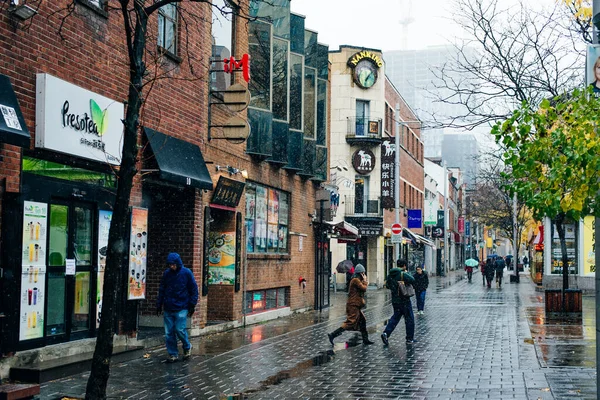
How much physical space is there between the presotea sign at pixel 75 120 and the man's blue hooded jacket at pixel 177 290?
2.01 m

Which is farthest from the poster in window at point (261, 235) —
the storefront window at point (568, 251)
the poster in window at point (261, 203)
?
the storefront window at point (568, 251)

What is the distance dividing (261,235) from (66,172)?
29.3 ft

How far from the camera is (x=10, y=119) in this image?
8.76m

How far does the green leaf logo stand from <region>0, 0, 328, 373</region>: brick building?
3 centimetres

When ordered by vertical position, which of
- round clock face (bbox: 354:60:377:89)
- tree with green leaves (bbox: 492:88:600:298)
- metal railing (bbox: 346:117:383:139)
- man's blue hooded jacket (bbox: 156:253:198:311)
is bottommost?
man's blue hooded jacket (bbox: 156:253:198:311)

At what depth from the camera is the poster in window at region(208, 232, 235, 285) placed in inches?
672

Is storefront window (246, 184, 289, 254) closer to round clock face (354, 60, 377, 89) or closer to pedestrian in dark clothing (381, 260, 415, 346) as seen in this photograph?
pedestrian in dark clothing (381, 260, 415, 346)

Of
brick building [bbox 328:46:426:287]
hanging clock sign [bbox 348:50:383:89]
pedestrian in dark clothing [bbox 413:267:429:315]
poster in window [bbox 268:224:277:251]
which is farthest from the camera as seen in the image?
hanging clock sign [bbox 348:50:383:89]

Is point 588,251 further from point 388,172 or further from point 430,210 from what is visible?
point 430,210

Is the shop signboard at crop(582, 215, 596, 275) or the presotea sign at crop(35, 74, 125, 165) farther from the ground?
the presotea sign at crop(35, 74, 125, 165)

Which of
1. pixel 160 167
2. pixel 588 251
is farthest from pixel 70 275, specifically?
pixel 588 251

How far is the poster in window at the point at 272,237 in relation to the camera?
2023 centimetres

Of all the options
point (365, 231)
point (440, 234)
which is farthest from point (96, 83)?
point (440, 234)

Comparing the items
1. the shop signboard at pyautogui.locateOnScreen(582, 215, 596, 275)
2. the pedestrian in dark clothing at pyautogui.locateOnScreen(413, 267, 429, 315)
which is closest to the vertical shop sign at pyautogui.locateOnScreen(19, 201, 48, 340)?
the pedestrian in dark clothing at pyautogui.locateOnScreen(413, 267, 429, 315)
